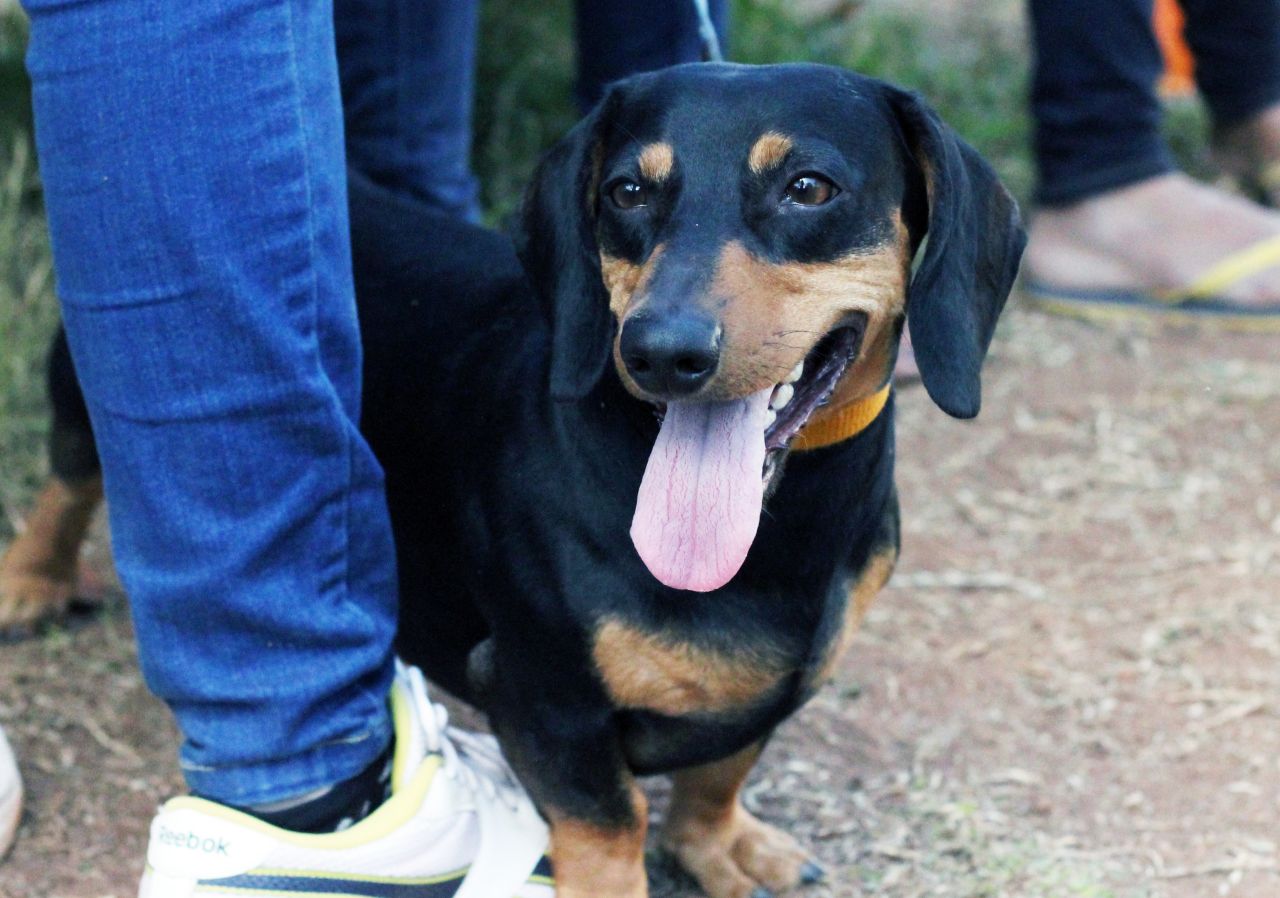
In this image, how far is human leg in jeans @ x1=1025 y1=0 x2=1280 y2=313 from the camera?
4953 mm

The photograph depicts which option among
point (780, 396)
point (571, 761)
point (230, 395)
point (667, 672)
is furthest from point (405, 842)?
point (780, 396)

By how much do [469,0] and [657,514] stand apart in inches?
71.6

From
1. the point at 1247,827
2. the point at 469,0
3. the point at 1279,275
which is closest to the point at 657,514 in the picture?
the point at 1247,827

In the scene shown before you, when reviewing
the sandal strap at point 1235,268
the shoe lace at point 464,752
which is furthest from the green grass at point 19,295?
the sandal strap at point 1235,268

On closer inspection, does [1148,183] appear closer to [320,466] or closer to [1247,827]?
[1247,827]

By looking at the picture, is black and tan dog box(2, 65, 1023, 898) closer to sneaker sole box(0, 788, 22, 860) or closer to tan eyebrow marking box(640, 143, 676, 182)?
tan eyebrow marking box(640, 143, 676, 182)

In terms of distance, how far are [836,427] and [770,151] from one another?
410 mm

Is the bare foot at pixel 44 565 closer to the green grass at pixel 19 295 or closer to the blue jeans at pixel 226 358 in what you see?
the green grass at pixel 19 295

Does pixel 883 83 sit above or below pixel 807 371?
above

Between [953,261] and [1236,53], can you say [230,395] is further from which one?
[1236,53]

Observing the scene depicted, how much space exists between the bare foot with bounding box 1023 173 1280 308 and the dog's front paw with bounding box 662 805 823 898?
2854 millimetres

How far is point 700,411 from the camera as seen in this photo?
211 centimetres

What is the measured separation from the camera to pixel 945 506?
399 centimetres

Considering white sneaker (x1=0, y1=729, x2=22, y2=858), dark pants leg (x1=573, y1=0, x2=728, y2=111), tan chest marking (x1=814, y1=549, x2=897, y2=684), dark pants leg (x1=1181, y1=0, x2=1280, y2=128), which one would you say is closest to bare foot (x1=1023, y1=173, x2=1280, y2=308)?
dark pants leg (x1=1181, y1=0, x2=1280, y2=128)
